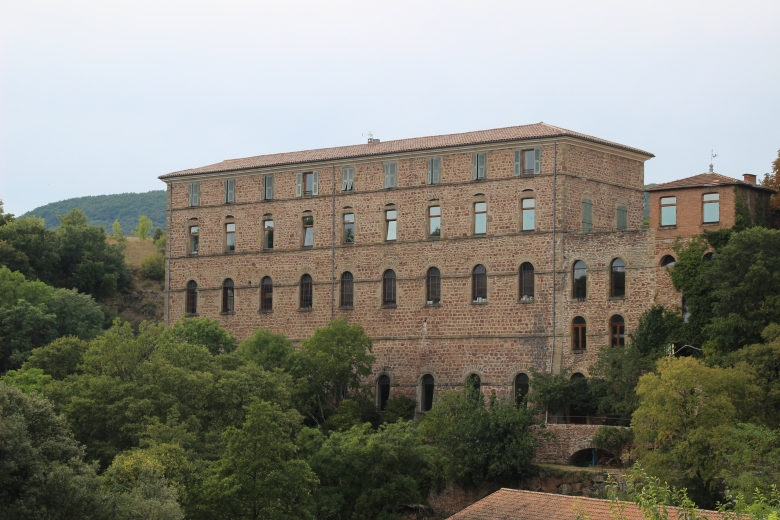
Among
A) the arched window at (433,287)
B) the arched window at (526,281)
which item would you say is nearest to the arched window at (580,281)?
the arched window at (526,281)

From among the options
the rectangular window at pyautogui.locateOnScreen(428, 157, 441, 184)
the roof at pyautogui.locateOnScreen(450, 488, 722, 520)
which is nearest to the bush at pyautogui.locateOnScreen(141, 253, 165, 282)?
the rectangular window at pyautogui.locateOnScreen(428, 157, 441, 184)

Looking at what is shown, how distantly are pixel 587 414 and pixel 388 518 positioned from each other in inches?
365

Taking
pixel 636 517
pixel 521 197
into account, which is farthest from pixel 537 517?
pixel 521 197

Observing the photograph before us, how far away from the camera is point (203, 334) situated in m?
54.9

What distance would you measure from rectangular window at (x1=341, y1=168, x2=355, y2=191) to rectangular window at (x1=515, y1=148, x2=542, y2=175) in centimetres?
769

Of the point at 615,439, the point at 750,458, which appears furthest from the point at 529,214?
the point at 750,458

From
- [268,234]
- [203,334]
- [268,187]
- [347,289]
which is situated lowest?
[203,334]

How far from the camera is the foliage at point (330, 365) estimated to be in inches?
2010

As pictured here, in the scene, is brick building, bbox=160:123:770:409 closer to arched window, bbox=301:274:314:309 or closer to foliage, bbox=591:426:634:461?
arched window, bbox=301:274:314:309

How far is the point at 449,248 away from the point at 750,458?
18.7 m

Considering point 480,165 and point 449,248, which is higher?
point 480,165

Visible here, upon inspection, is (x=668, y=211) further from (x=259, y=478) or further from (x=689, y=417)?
(x=259, y=478)

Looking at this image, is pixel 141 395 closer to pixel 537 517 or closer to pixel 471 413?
pixel 471 413

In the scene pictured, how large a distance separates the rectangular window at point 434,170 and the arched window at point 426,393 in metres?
7.75
